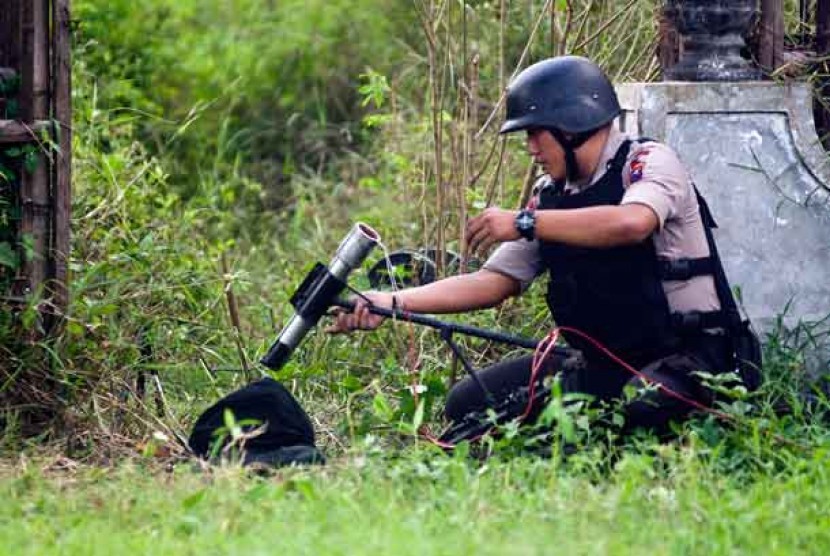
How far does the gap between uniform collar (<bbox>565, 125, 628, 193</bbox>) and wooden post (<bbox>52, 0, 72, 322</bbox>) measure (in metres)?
1.97

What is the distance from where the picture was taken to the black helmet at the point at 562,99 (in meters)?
5.81

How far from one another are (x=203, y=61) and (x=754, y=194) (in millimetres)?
6008

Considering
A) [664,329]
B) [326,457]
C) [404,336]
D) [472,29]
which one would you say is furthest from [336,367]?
[472,29]

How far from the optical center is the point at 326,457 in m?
5.89

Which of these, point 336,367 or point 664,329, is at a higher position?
point 664,329

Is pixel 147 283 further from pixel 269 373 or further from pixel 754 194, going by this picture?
pixel 754 194

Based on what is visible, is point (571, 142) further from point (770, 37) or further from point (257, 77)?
point (257, 77)

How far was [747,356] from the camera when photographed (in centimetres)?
590

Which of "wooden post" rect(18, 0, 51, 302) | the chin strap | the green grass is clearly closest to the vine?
"wooden post" rect(18, 0, 51, 302)

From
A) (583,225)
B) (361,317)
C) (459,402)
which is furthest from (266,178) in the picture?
(583,225)

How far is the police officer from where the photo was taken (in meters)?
5.61

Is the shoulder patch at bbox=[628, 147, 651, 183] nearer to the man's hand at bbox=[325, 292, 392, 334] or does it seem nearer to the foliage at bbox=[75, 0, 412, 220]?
the man's hand at bbox=[325, 292, 392, 334]

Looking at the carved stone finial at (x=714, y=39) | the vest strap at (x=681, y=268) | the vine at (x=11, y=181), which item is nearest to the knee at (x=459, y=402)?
the vest strap at (x=681, y=268)

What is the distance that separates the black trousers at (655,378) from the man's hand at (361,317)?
649 millimetres
